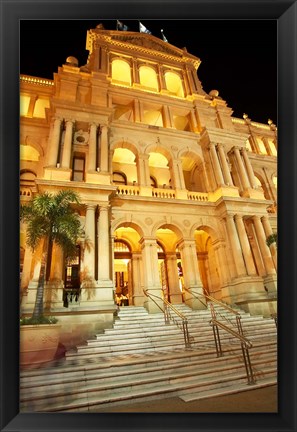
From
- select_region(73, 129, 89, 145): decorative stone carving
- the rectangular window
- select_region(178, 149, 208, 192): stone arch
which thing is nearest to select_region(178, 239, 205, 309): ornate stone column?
select_region(178, 149, 208, 192): stone arch

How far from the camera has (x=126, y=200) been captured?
47.0 ft

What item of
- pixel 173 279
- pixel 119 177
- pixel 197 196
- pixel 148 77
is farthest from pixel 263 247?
pixel 148 77

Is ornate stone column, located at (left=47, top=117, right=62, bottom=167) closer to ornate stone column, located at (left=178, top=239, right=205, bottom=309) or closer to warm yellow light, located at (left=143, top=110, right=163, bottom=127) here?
warm yellow light, located at (left=143, top=110, right=163, bottom=127)

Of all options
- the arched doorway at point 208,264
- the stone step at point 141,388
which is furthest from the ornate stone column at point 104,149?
the stone step at point 141,388

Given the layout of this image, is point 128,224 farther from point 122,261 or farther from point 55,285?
point 55,285

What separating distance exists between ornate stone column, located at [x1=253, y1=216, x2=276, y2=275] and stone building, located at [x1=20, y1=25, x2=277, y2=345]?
0.19 ft

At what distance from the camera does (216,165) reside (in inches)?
669

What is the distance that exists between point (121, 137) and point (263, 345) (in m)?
13.3

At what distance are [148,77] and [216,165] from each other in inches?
407

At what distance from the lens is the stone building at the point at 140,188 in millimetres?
12031

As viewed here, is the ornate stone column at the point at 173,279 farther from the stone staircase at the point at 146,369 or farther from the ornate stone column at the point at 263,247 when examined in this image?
the ornate stone column at the point at 263,247

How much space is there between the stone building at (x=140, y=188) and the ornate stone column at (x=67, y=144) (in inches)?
2.3
